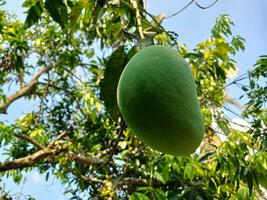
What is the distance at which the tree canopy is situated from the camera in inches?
47.1

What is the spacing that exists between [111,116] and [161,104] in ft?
1.14

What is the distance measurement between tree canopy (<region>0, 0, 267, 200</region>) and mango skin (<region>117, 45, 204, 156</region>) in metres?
0.14

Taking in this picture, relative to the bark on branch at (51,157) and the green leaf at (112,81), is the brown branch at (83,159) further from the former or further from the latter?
the green leaf at (112,81)

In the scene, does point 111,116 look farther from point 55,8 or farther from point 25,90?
point 25,90

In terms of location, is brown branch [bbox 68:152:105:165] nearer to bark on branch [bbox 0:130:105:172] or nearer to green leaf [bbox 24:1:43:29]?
bark on branch [bbox 0:130:105:172]

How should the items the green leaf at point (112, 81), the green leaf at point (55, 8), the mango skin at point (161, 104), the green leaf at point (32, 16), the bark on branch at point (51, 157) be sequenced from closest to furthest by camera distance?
the mango skin at point (161, 104)
the green leaf at point (112, 81)
the green leaf at point (55, 8)
the green leaf at point (32, 16)
the bark on branch at point (51, 157)

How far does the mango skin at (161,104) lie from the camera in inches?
27.0

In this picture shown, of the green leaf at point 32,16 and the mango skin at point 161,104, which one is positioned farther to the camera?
the green leaf at point 32,16

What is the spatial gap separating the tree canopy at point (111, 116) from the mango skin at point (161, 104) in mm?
138

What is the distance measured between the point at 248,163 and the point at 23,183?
9.74 feet

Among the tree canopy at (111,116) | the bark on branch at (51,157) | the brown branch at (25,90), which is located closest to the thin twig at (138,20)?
the tree canopy at (111,116)

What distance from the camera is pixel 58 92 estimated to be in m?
5.88

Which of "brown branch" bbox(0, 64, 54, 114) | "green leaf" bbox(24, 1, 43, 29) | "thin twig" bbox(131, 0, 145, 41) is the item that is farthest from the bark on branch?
"thin twig" bbox(131, 0, 145, 41)

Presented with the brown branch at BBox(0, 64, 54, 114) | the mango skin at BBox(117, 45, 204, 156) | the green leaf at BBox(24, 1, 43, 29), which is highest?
the brown branch at BBox(0, 64, 54, 114)
